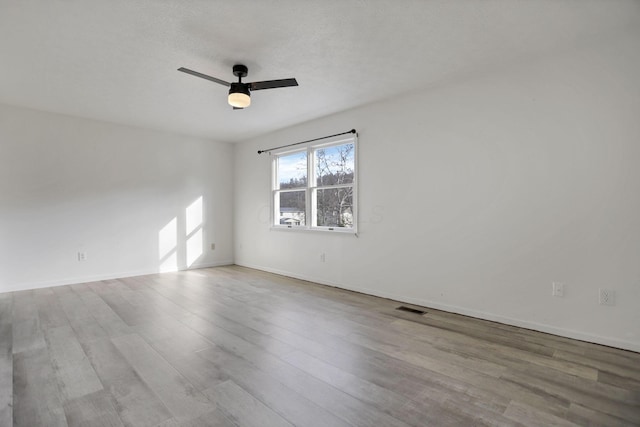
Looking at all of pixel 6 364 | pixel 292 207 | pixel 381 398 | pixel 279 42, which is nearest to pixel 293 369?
pixel 381 398

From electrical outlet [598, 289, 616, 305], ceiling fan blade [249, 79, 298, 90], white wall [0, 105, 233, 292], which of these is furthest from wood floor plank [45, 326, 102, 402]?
electrical outlet [598, 289, 616, 305]

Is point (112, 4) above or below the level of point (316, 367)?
above

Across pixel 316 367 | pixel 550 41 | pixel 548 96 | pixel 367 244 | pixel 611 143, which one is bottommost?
pixel 316 367

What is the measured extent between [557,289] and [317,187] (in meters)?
3.30

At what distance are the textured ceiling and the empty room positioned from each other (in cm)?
2

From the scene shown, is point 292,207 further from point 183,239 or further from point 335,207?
point 183,239

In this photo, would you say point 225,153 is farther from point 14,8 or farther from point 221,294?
point 14,8

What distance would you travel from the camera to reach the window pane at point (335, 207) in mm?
4656

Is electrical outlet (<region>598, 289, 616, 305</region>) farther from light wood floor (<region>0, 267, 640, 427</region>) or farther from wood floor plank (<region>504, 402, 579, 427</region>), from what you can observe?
wood floor plank (<region>504, 402, 579, 427</region>)

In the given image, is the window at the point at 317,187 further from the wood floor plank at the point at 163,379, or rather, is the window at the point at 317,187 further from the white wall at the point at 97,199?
the wood floor plank at the point at 163,379

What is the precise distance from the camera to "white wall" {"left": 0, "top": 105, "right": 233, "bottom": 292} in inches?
174

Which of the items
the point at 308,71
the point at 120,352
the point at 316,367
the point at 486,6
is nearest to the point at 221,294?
the point at 120,352

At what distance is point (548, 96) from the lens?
115 inches

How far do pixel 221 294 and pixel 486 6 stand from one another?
159 inches
